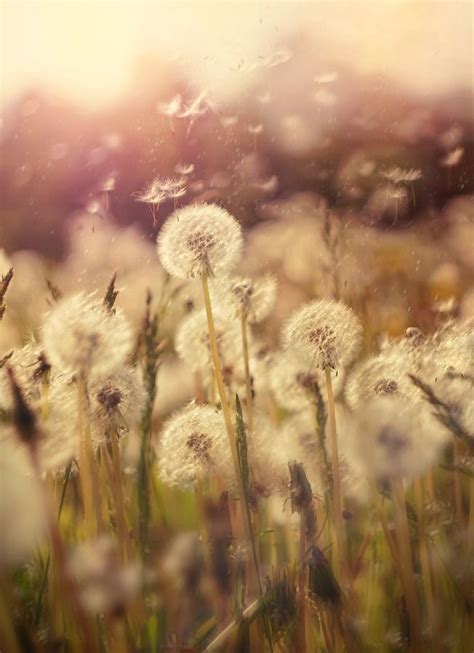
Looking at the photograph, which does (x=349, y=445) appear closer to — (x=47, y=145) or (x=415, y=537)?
(x=415, y=537)

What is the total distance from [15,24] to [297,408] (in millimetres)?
483

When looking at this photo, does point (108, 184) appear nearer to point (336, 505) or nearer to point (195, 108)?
point (195, 108)

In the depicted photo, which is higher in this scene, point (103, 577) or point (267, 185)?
point (267, 185)

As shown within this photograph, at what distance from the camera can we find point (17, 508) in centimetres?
66

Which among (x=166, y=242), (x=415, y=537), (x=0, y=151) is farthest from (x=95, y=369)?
(x=415, y=537)

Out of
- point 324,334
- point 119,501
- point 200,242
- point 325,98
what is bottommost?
point 119,501

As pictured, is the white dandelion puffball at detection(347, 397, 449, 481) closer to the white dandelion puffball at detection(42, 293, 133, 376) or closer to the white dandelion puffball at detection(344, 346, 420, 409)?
the white dandelion puffball at detection(344, 346, 420, 409)

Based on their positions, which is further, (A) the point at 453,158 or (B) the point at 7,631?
(A) the point at 453,158

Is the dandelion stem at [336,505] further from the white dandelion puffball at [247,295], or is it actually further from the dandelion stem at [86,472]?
the dandelion stem at [86,472]

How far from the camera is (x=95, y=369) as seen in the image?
26.3 inches

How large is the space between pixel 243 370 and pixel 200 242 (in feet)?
0.44

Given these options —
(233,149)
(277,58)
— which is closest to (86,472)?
(233,149)

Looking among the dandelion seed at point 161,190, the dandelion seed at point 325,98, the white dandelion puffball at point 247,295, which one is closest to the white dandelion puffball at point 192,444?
the white dandelion puffball at point 247,295

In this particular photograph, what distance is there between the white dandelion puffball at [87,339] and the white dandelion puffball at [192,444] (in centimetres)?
8
